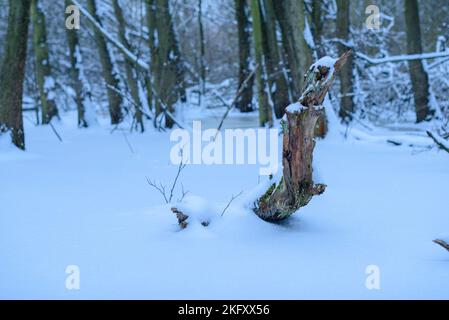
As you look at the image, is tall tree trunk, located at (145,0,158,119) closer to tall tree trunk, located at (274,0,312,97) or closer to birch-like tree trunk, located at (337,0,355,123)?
birch-like tree trunk, located at (337,0,355,123)

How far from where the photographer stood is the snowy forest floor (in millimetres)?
2998

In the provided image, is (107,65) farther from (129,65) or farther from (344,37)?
(344,37)

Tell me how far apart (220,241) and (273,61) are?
1073cm

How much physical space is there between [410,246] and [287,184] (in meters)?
0.88

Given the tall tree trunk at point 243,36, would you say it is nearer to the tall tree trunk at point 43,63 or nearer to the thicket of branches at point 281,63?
the thicket of branches at point 281,63

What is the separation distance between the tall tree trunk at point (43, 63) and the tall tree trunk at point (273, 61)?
7.33m

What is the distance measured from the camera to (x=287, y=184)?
147 inches

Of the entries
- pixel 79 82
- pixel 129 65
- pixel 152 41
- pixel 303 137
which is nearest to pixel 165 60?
pixel 152 41

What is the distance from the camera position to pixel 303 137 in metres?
3.64

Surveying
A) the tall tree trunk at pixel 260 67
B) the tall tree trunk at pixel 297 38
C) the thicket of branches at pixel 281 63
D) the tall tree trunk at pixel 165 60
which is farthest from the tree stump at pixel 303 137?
the tall tree trunk at pixel 165 60

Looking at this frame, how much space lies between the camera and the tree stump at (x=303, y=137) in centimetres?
354

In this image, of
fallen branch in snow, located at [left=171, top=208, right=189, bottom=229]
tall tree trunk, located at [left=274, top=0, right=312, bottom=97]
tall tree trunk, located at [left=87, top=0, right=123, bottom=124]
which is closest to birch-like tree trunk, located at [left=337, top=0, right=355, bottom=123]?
tall tree trunk, located at [left=274, top=0, right=312, bottom=97]

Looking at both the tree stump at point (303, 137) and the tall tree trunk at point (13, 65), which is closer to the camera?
the tree stump at point (303, 137)
